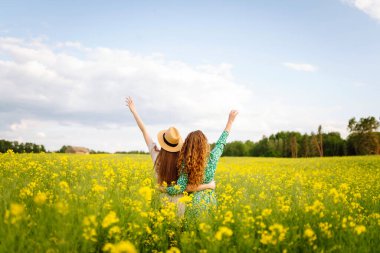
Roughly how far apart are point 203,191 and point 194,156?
2.52 feet

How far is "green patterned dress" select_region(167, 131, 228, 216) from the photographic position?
538cm

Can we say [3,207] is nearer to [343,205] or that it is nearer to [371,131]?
[343,205]

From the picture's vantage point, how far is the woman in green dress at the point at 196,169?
5.45m

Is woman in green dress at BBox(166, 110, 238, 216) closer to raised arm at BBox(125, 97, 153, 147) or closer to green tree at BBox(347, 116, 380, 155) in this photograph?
raised arm at BBox(125, 97, 153, 147)

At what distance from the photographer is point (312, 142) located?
255 ft

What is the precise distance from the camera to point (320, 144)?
79.0 metres

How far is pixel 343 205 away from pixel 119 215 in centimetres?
386

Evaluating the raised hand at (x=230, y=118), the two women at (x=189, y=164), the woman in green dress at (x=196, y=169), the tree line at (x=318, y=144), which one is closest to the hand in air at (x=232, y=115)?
the raised hand at (x=230, y=118)

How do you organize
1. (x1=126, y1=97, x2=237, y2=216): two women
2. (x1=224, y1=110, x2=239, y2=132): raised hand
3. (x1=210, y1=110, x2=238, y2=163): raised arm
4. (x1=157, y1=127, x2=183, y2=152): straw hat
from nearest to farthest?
1. (x1=126, y1=97, x2=237, y2=216): two women
2. (x1=157, y1=127, x2=183, y2=152): straw hat
3. (x1=210, y1=110, x2=238, y2=163): raised arm
4. (x1=224, y1=110, x2=239, y2=132): raised hand

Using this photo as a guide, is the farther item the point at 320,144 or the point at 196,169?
the point at 320,144

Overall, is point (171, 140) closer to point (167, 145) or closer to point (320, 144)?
point (167, 145)

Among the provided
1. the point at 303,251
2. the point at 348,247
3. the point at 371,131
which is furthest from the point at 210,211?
the point at 371,131

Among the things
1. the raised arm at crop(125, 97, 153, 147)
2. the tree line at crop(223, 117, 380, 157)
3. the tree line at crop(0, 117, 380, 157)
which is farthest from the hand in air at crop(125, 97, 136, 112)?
the tree line at crop(223, 117, 380, 157)

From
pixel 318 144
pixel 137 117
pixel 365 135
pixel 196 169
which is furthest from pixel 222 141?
pixel 318 144
